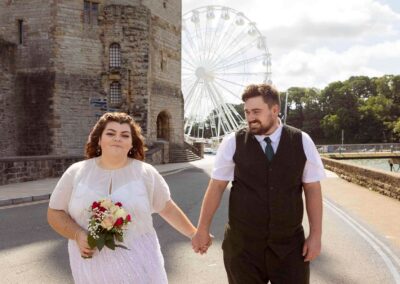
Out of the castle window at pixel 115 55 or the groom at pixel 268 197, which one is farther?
the castle window at pixel 115 55

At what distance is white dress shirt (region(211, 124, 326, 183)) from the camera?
3281mm

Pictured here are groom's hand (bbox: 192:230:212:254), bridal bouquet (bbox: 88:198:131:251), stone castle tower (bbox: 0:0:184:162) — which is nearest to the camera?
bridal bouquet (bbox: 88:198:131:251)

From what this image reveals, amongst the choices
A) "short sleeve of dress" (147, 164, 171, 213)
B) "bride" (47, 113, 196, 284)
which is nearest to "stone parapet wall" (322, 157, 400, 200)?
"short sleeve of dress" (147, 164, 171, 213)

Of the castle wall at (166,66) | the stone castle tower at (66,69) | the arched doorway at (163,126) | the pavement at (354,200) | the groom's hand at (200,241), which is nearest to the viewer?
the groom's hand at (200,241)

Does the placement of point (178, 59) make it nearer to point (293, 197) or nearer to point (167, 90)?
point (167, 90)

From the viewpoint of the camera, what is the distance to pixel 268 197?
3146mm

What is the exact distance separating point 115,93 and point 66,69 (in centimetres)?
297

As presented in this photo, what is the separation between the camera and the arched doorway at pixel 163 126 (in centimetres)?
3177

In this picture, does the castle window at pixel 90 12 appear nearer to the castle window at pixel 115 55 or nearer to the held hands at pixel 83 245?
the castle window at pixel 115 55

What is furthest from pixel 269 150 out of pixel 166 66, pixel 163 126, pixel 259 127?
pixel 163 126

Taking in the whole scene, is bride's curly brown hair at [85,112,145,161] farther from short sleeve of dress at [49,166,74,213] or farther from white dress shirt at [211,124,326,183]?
white dress shirt at [211,124,326,183]

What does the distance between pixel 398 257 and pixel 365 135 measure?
69.8 metres

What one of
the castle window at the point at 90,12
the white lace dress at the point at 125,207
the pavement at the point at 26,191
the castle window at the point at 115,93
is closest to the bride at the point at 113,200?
the white lace dress at the point at 125,207

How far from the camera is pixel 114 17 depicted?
25797mm
